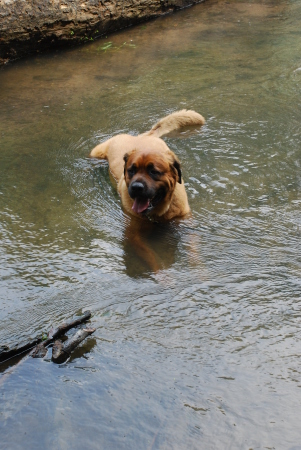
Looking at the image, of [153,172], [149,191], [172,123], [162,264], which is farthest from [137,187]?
[172,123]

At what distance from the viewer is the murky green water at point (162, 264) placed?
288cm

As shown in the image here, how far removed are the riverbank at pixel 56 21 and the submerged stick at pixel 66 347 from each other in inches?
309

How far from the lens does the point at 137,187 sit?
→ 199 inches

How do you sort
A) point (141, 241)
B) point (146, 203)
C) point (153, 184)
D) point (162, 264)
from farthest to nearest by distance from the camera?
1. point (146, 203)
2. point (153, 184)
3. point (141, 241)
4. point (162, 264)

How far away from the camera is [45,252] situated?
475 centimetres

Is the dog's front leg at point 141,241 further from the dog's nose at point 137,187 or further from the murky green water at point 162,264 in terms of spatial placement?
the dog's nose at point 137,187

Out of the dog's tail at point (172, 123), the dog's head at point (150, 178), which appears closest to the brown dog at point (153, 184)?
the dog's head at point (150, 178)

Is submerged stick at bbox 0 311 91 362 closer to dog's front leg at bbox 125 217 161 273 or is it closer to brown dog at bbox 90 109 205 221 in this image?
dog's front leg at bbox 125 217 161 273

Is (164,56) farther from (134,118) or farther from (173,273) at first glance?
(173,273)

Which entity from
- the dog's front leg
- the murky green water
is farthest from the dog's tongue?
→ the murky green water

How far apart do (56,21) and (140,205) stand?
6.56 m

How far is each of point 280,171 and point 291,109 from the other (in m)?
1.74

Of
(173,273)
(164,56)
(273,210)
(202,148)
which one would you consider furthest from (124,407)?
(164,56)

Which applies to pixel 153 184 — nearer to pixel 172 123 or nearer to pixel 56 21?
pixel 172 123
